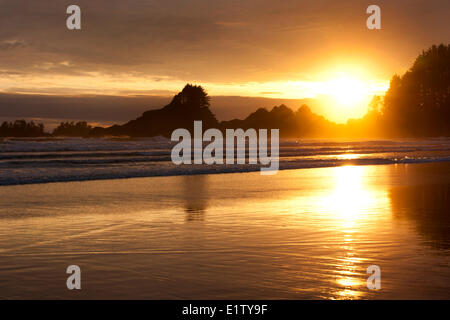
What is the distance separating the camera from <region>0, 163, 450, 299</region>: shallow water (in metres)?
6.32

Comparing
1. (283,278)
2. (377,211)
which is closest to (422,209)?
(377,211)

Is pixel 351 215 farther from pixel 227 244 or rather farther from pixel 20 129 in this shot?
pixel 20 129

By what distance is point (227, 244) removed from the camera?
8.70 m

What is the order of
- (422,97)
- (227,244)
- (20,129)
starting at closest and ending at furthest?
(227,244) < (20,129) < (422,97)

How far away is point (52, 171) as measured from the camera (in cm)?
2483

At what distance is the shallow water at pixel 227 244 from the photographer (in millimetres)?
6324

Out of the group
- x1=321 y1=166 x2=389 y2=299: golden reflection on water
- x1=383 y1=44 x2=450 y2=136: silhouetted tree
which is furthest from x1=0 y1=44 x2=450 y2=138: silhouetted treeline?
x1=321 y1=166 x2=389 y2=299: golden reflection on water

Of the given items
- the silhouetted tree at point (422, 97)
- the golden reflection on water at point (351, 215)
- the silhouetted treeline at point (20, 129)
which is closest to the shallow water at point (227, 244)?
the golden reflection on water at point (351, 215)

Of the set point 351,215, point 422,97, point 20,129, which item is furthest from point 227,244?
point 422,97

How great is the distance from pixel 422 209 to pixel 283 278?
24.5ft

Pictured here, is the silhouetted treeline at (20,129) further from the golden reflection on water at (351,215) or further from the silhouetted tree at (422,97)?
the silhouetted tree at (422,97)

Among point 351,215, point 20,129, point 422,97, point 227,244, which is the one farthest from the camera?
point 422,97

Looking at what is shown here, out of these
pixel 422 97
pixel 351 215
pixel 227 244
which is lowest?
pixel 227 244
